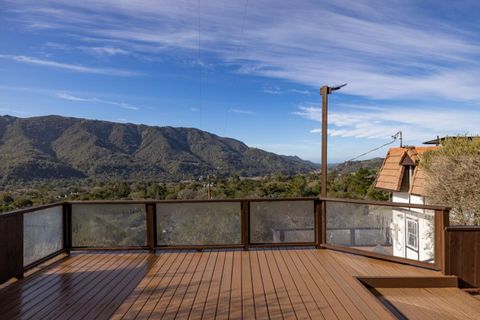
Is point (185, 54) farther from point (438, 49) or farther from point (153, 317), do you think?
point (153, 317)

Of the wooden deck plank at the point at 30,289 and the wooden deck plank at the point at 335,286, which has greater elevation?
the wooden deck plank at the point at 335,286

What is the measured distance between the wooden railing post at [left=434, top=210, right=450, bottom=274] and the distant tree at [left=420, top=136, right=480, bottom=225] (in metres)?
3.43

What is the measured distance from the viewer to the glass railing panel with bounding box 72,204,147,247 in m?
5.29

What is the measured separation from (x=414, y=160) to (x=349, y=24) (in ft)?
16.1

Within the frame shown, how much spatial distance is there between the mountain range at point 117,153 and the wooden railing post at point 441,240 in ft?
50.6

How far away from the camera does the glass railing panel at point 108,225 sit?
529 centimetres

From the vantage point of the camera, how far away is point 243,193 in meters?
15.2

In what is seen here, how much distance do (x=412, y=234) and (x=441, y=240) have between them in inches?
29.0

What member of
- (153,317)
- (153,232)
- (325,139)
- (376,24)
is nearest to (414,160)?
(376,24)

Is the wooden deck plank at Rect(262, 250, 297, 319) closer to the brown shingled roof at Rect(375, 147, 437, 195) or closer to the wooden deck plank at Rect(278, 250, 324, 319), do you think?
the wooden deck plank at Rect(278, 250, 324, 319)

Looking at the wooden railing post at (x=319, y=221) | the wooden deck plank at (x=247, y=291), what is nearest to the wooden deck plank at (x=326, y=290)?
the wooden railing post at (x=319, y=221)

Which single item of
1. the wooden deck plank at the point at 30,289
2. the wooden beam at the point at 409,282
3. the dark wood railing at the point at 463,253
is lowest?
the wooden beam at the point at 409,282

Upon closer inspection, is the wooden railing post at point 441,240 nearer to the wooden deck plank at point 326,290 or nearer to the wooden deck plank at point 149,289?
the wooden deck plank at point 326,290

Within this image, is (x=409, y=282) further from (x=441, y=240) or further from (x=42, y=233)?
(x=42, y=233)
